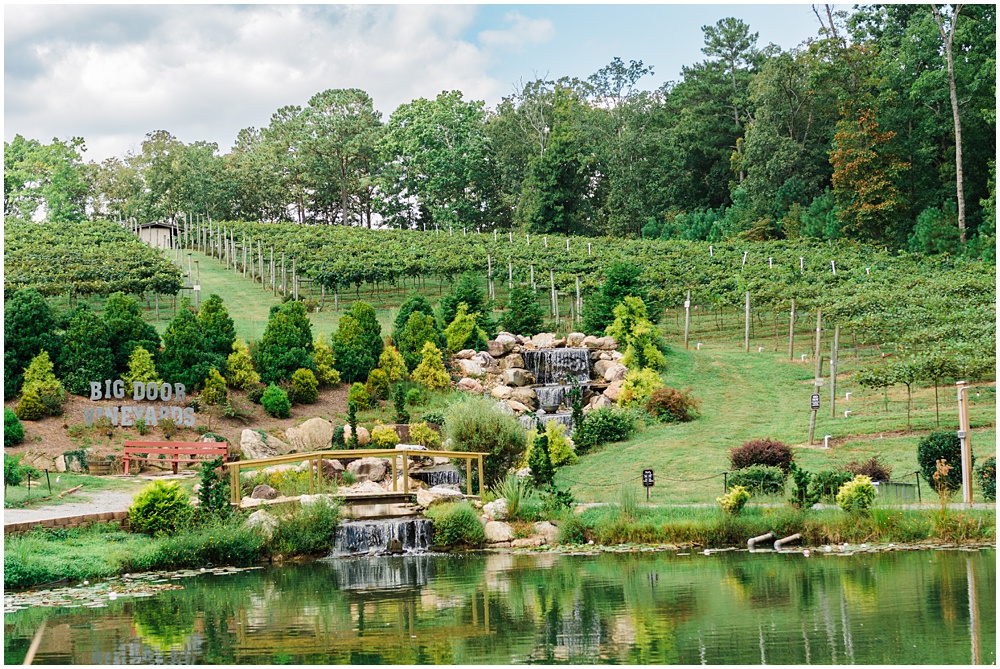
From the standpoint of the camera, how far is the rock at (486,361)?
30.0 metres

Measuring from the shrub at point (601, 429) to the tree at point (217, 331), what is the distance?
9.64 m

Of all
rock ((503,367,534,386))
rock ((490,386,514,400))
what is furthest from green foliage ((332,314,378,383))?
rock ((503,367,534,386))

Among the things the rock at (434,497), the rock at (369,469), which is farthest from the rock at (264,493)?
the rock at (434,497)

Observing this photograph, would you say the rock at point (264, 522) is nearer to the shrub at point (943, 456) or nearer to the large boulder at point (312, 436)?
the large boulder at point (312, 436)

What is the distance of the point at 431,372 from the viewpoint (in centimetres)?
2825

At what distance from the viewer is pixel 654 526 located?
16.0m

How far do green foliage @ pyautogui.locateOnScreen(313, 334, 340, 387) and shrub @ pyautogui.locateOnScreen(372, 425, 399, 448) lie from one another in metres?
4.82

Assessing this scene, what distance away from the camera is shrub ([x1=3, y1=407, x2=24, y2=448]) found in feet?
72.8

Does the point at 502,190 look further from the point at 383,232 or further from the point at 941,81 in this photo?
the point at 941,81

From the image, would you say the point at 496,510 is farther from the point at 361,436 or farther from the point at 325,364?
the point at 325,364

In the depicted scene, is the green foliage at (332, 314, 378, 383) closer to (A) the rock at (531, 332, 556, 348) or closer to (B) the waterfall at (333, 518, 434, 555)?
(A) the rock at (531, 332, 556, 348)

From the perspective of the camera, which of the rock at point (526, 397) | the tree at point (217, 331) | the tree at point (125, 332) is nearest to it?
the tree at point (125, 332)

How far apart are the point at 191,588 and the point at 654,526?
6827mm

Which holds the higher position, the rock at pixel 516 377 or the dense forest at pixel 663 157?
the dense forest at pixel 663 157
